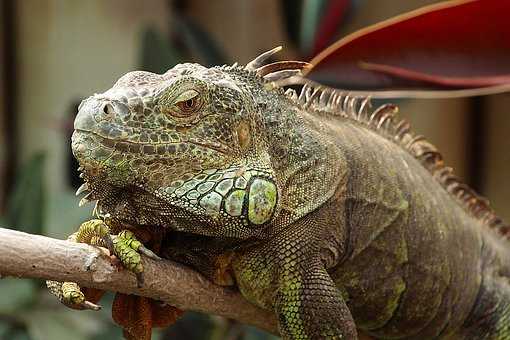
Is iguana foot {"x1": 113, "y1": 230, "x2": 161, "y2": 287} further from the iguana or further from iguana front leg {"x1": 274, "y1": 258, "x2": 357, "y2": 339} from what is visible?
iguana front leg {"x1": 274, "y1": 258, "x2": 357, "y2": 339}

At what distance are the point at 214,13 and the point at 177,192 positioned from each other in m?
4.33

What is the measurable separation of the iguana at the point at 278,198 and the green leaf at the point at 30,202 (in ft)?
6.03

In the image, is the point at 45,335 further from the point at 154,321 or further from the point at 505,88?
the point at 505,88

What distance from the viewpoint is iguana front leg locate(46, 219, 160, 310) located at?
1784 mm

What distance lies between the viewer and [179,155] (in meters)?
1.83

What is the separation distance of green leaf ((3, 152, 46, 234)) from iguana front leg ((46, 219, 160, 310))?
195cm

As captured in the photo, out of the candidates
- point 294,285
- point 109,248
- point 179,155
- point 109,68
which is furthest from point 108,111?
point 109,68

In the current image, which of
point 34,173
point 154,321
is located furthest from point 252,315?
point 34,173

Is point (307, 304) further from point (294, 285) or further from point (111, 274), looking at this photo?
point (111, 274)

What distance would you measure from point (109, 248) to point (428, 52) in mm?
1174

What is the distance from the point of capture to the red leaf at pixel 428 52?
237 cm

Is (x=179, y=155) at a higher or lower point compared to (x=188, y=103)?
lower

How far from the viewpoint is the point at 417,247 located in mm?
2342

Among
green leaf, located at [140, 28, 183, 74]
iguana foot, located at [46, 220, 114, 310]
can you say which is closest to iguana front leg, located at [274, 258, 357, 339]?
iguana foot, located at [46, 220, 114, 310]
